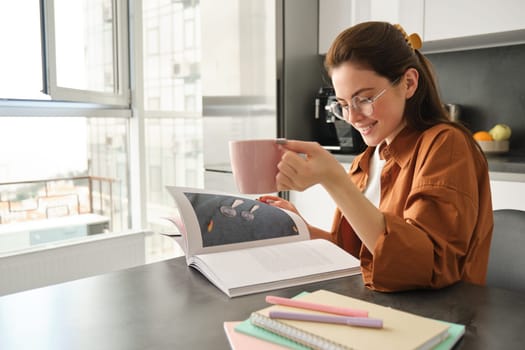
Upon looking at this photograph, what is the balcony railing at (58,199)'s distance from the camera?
96.8 inches

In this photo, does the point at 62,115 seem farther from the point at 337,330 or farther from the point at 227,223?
the point at 337,330

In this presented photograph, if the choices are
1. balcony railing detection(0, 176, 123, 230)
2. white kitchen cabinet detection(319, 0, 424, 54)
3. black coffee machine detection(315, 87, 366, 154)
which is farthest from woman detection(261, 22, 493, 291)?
balcony railing detection(0, 176, 123, 230)

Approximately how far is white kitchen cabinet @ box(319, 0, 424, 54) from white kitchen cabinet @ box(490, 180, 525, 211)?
0.83 m

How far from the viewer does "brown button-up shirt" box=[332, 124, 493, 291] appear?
31.6 inches

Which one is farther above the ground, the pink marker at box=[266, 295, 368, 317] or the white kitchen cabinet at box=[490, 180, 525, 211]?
the pink marker at box=[266, 295, 368, 317]

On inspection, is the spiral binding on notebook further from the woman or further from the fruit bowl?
the fruit bowl

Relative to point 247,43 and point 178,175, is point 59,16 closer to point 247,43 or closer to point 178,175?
point 247,43

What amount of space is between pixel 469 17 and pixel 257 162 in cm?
182

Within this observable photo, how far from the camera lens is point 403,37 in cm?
106

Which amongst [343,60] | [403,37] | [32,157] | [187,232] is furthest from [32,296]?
[32,157]

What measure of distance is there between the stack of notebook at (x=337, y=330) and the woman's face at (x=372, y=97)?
0.49 m

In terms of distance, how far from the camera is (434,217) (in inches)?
33.9

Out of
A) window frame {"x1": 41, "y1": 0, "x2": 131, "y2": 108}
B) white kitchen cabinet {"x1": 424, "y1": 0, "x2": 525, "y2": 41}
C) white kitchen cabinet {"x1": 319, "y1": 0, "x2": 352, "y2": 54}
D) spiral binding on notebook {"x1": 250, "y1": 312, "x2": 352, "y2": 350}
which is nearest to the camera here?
spiral binding on notebook {"x1": 250, "y1": 312, "x2": 352, "y2": 350}

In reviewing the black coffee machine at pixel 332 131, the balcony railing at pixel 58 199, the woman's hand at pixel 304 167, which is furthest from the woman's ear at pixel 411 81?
the balcony railing at pixel 58 199
